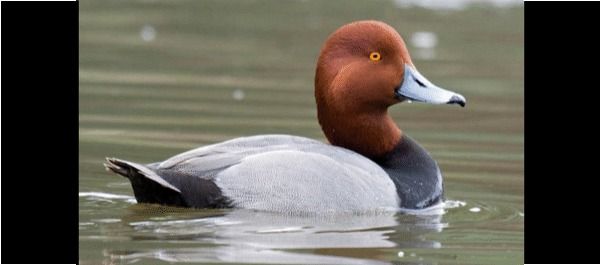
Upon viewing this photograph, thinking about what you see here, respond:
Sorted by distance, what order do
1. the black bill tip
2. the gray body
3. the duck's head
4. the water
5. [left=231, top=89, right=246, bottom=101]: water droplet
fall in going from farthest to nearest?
1. [left=231, top=89, right=246, bottom=101]: water droplet
2. the duck's head
3. the black bill tip
4. the gray body
5. the water

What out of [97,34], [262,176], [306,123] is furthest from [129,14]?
[262,176]

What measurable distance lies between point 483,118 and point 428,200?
329cm

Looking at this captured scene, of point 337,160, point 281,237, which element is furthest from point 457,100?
point 281,237

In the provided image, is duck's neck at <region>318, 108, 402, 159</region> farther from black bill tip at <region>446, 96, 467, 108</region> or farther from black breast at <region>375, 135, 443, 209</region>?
black bill tip at <region>446, 96, 467, 108</region>

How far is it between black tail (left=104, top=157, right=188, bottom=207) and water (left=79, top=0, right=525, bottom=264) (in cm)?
7

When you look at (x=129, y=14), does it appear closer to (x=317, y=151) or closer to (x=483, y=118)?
(x=483, y=118)

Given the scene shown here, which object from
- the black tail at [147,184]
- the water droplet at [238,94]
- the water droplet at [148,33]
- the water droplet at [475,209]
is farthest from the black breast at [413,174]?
the water droplet at [148,33]

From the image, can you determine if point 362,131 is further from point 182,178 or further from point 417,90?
point 182,178

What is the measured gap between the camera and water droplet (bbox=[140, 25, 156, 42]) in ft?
48.9

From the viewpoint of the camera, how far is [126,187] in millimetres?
8516

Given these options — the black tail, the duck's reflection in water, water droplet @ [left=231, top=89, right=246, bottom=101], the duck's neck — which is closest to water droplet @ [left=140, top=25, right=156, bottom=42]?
water droplet @ [left=231, top=89, right=246, bottom=101]

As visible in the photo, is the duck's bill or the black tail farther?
the duck's bill

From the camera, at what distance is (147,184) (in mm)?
7531

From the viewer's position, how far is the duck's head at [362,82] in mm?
8188
